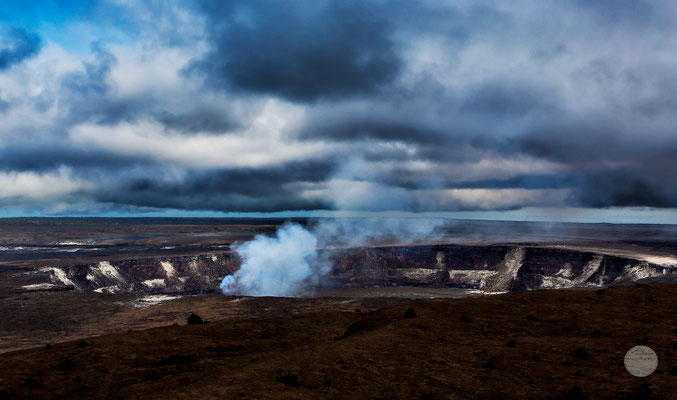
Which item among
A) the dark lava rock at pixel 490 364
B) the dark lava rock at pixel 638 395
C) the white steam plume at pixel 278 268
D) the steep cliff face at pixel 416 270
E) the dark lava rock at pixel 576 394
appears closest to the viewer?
the dark lava rock at pixel 638 395

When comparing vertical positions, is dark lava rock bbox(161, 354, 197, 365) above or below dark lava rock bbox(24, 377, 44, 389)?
below

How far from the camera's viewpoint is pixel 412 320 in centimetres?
2773

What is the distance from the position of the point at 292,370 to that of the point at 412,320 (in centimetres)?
1185

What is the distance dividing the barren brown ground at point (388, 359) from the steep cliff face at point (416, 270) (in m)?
64.5

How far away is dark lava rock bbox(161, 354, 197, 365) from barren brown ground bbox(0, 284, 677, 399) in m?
0.07

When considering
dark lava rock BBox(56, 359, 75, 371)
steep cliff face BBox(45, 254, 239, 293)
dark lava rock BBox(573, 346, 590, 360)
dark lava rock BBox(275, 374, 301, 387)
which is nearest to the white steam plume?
steep cliff face BBox(45, 254, 239, 293)

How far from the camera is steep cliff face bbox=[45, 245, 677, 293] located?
90.8 metres

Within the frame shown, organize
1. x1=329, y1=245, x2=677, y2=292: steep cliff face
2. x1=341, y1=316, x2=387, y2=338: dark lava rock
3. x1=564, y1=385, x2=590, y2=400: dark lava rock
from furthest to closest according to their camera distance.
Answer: x1=329, y1=245, x2=677, y2=292: steep cliff face < x1=341, y1=316, x2=387, y2=338: dark lava rock < x1=564, y1=385, x2=590, y2=400: dark lava rock

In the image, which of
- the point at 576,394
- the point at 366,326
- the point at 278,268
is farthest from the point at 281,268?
the point at 576,394

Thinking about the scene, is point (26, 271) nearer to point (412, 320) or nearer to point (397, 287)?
point (397, 287)

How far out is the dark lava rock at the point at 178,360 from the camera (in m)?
21.8

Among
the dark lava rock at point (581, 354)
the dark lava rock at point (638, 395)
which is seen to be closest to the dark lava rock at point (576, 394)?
the dark lava rock at point (638, 395)

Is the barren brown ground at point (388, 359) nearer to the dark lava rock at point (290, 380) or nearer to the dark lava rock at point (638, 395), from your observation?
the dark lava rock at point (290, 380)

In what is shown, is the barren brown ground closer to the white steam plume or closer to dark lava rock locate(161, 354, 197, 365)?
dark lava rock locate(161, 354, 197, 365)
